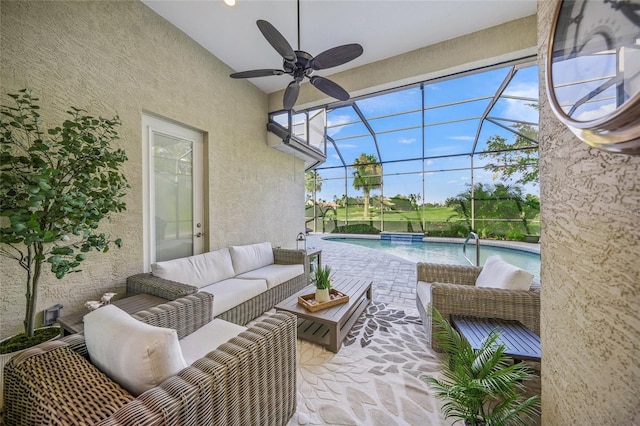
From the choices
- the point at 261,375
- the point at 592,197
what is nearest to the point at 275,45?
the point at 592,197

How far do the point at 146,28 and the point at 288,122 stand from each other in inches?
96.5

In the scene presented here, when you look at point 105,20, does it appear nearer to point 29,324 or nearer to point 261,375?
point 29,324

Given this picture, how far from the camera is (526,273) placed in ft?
6.55

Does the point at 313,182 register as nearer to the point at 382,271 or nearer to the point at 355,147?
the point at 355,147

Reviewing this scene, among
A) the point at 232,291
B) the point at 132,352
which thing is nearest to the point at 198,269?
the point at 232,291

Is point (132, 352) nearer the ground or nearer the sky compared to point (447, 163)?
nearer the ground

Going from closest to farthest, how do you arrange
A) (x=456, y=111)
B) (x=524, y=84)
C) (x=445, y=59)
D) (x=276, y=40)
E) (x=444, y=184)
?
(x=276, y=40), (x=445, y=59), (x=524, y=84), (x=456, y=111), (x=444, y=184)

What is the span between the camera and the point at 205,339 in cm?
170

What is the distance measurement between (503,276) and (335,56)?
8.33 feet

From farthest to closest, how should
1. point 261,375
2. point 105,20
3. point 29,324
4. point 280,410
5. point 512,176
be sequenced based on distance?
1. point 512,176
2. point 105,20
3. point 29,324
4. point 280,410
5. point 261,375

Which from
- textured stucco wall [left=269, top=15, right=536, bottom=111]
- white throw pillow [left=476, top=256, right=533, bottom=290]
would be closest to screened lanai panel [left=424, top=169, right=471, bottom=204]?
textured stucco wall [left=269, top=15, right=536, bottom=111]

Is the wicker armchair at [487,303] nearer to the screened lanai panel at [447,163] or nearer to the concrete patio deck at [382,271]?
the concrete patio deck at [382,271]

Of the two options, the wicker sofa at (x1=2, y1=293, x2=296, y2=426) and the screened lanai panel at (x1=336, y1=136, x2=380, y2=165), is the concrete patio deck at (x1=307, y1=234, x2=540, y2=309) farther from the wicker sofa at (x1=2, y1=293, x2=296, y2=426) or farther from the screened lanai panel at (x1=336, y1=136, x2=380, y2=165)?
the screened lanai panel at (x1=336, y1=136, x2=380, y2=165)

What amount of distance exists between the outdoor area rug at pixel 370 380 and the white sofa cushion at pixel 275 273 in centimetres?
96
